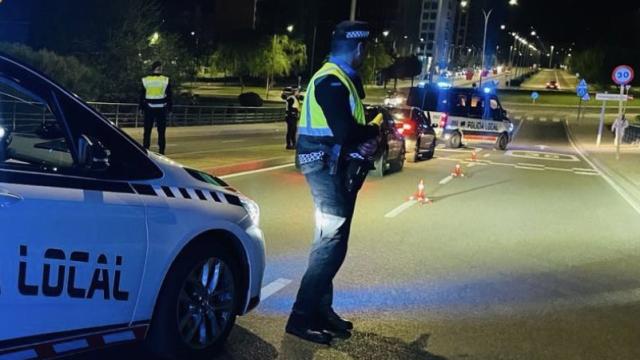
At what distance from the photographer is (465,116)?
89.1 ft

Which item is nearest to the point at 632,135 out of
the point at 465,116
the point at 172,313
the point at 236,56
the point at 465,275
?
the point at 465,116

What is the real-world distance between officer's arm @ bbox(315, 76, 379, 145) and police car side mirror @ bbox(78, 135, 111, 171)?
58.2 inches

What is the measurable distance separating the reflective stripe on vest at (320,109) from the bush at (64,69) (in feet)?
78.1

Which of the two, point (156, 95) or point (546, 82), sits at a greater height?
point (546, 82)

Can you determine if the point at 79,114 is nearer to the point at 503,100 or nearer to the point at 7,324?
the point at 7,324

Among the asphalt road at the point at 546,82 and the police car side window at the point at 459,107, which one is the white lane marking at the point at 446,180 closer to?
the police car side window at the point at 459,107

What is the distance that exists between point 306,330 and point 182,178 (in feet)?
4.61

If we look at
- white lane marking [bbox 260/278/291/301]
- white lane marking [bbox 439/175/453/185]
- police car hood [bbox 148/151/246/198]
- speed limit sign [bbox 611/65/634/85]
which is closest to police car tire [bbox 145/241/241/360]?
police car hood [bbox 148/151/246/198]

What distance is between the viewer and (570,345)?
5.04 metres

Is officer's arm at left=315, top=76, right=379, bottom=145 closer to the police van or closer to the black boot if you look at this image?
the black boot

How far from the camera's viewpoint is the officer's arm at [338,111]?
4.46 m

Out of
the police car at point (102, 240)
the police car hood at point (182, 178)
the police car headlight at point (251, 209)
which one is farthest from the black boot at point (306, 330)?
the police car hood at point (182, 178)

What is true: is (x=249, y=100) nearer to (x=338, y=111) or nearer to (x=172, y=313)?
(x=338, y=111)

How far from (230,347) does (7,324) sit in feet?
5.76
